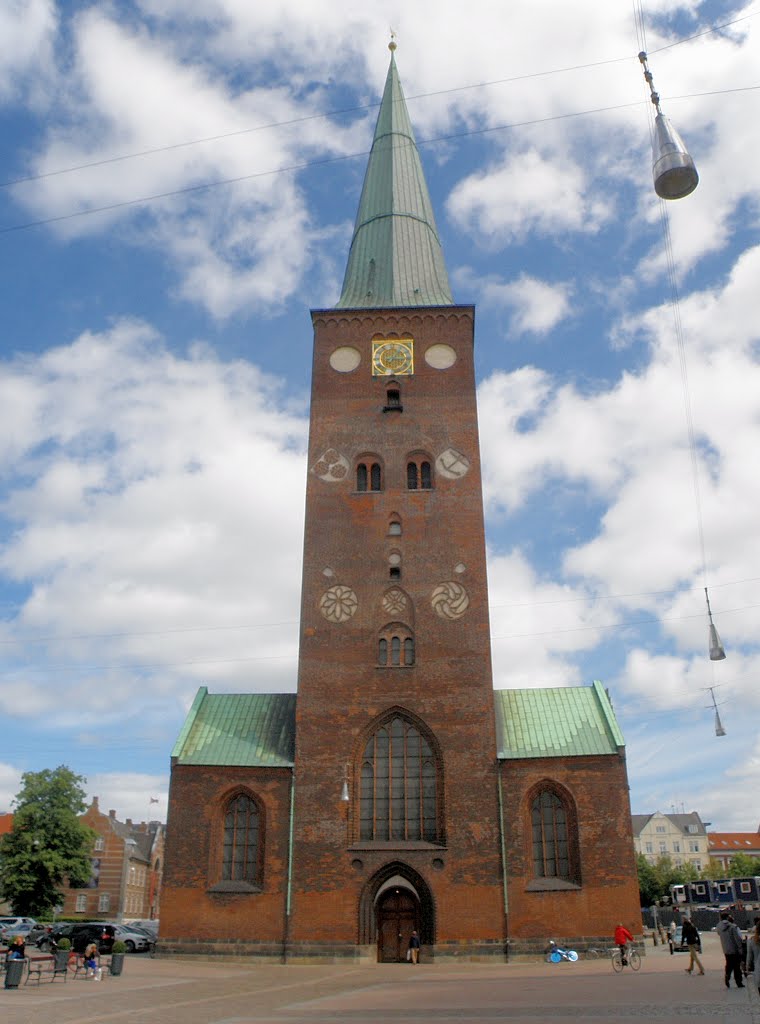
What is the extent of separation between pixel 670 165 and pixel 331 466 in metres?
32.0

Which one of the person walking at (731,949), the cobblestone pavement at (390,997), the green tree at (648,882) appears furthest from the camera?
the green tree at (648,882)

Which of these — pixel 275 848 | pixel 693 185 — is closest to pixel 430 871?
pixel 275 848

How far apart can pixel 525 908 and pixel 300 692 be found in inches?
470

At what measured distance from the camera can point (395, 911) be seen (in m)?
35.7

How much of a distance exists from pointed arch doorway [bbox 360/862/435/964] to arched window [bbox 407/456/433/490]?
52.9 ft

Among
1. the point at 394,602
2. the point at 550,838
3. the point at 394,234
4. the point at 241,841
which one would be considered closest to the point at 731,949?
the point at 550,838

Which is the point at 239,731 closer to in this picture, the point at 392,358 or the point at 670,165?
the point at 392,358

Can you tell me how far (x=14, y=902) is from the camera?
5725 centimetres

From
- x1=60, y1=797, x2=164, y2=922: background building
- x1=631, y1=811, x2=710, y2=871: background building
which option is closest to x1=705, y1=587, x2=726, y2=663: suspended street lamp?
x1=60, y1=797, x2=164, y2=922: background building

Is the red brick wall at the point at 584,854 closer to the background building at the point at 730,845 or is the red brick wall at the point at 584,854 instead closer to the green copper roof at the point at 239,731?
the green copper roof at the point at 239,731

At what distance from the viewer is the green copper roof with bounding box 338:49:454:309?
1838 inches

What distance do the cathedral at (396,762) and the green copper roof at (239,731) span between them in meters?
0.09

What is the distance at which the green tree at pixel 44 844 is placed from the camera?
186ft

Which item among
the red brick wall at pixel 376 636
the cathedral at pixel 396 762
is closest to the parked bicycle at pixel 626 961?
the cathedral at pixel 396 762
